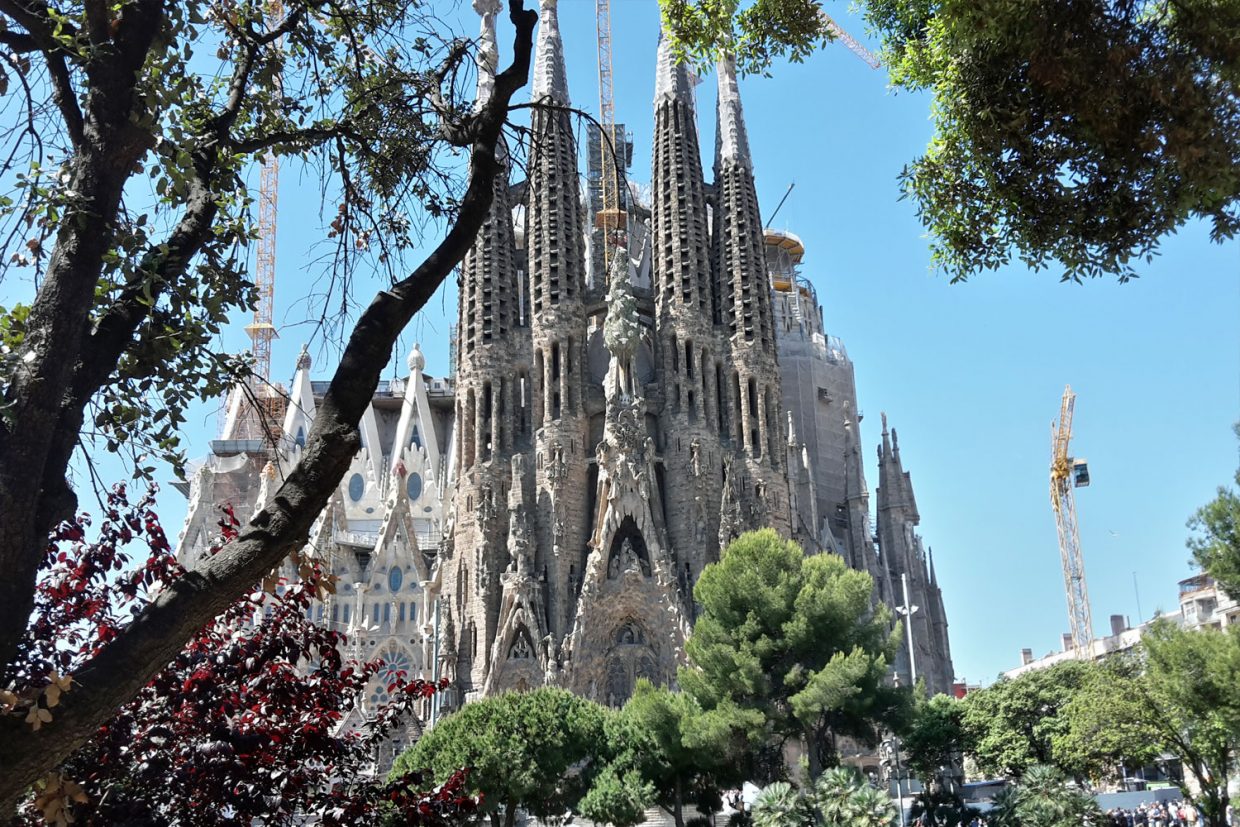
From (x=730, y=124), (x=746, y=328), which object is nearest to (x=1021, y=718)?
(x=746, y=328)

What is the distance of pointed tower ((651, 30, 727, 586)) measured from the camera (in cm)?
4538

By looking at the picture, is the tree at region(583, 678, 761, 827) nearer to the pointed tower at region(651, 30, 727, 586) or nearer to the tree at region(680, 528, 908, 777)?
the tree at region(680, 528, 908, 777)

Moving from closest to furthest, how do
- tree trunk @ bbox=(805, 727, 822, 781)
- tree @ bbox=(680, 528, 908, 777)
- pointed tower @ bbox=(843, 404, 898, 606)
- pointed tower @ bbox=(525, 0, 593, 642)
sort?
tree @ bbox=(680, 528, 908, 777), tree trunk @ bbox=(805, 727, 822, 781), pointed tower @ bbox=(525, 0, 593, 642), pointed tower @ bbox=(843, 404, 898, 606)

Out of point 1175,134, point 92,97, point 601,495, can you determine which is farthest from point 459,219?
point 601,495

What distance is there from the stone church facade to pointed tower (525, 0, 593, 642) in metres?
0.09

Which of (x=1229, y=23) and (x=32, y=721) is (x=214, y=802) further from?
(x=1229, y=23)

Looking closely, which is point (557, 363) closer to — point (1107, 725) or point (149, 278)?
point (1107, 725)

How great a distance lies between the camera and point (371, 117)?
7.73m

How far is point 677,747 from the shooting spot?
97.3 ft

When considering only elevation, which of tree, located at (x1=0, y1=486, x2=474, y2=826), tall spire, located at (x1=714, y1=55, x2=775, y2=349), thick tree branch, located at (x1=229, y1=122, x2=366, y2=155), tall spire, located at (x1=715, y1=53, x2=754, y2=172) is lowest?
tree, located at (x1=0, y1=486, x2=474, y2=826)

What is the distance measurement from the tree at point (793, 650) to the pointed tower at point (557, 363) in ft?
43.1

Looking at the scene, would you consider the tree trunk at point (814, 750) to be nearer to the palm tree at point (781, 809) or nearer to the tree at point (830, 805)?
the tree at point (830, 805)

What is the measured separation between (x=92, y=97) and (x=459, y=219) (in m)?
1.75

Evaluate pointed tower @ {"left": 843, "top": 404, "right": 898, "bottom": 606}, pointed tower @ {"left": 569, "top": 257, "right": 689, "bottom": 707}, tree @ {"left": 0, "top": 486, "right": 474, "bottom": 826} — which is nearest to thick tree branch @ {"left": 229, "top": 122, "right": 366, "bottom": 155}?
tree @ {"left": 0, "top": 486, "right": 474, "bottom": 826}
